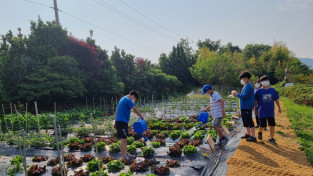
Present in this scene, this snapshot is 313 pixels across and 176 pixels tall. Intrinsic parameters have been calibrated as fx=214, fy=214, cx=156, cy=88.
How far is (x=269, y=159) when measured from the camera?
4.21m

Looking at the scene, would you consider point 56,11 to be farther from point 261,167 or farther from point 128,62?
point 261,167

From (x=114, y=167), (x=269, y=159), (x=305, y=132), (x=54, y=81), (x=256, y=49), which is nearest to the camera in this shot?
(x=114, y=167)

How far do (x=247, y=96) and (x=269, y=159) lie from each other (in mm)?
1493

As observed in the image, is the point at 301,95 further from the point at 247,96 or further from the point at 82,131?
the point at 82,131

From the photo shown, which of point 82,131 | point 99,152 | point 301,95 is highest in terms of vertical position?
point 301,95

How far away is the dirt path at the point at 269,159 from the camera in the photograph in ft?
12.2

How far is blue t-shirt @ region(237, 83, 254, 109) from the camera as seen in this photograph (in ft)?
16.6

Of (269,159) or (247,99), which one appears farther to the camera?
(247,99)

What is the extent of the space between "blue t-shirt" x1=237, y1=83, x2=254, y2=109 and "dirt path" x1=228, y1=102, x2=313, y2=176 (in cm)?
93

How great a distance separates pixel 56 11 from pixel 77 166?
13.0m

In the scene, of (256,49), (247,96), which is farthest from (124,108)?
(256,49)

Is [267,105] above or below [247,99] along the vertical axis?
below

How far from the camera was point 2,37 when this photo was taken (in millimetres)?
12117

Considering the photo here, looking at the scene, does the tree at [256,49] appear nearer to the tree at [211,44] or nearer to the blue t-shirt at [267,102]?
the tree at [211,44]
